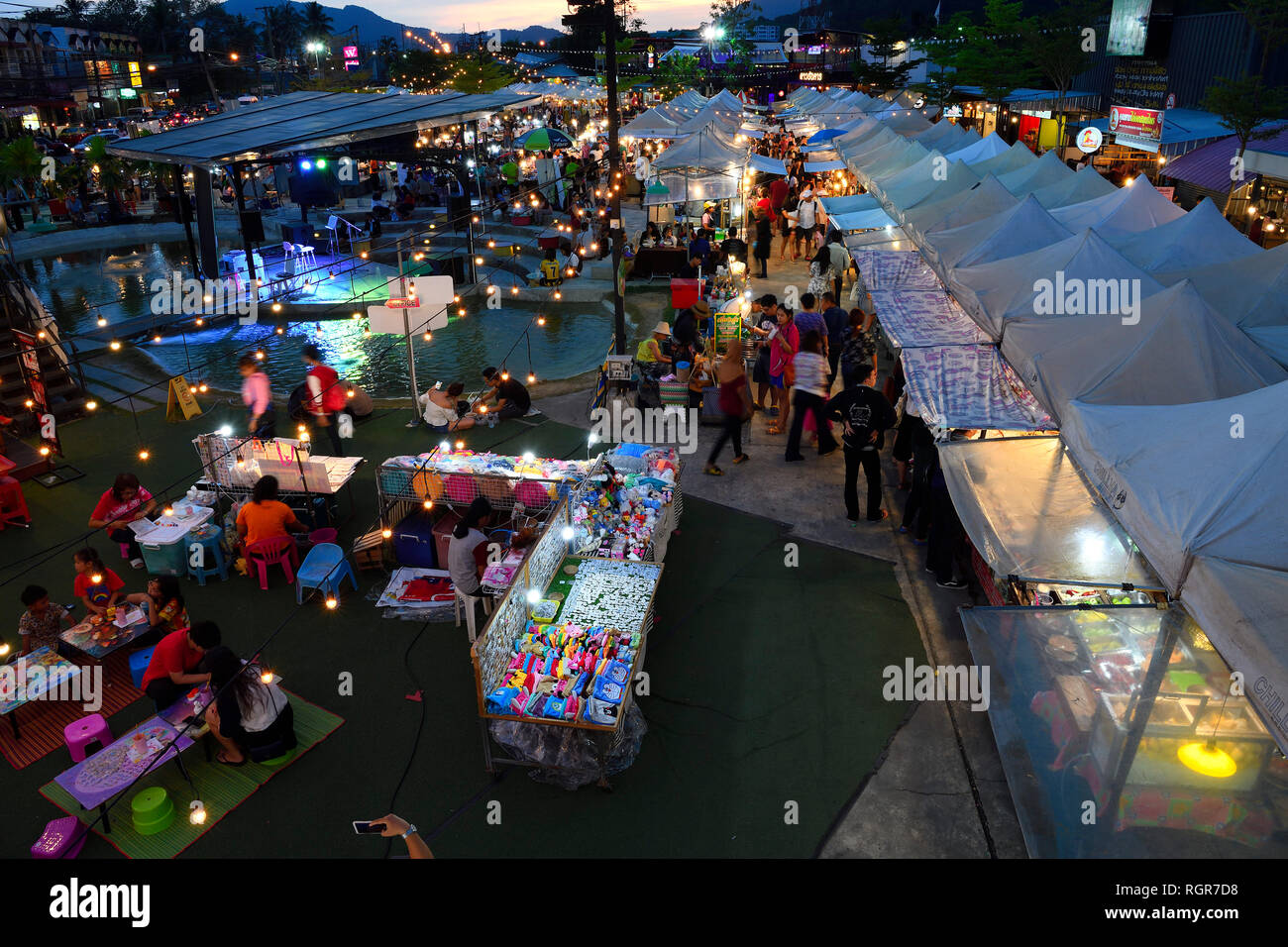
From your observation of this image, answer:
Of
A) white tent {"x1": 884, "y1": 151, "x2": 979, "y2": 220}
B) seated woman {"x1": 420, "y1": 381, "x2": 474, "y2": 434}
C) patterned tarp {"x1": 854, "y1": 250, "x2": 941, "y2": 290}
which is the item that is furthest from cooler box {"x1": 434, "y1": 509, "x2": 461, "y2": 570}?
white tent {"x1": 884, "y1": 151, "x2": 979, "y2": 220}

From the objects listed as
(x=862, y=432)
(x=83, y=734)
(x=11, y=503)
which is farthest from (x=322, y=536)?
(x=862, y=432)

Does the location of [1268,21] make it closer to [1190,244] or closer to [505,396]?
[1190,244]

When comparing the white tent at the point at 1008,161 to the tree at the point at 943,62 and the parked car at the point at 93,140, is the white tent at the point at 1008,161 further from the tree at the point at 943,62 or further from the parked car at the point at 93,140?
the tree at the point at 943,62

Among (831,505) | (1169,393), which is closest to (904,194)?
(831,505)

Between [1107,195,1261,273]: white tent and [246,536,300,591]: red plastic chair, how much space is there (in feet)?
36.6

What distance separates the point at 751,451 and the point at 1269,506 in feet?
24.0

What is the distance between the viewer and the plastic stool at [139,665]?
7105 millimetres

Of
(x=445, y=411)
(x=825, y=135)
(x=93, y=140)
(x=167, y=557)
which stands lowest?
(x=167, y=557)

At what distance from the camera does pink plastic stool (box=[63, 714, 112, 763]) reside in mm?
6223

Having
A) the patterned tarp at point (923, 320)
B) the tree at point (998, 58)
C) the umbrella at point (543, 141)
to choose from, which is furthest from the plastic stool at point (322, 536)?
the tree at point (998, 58)

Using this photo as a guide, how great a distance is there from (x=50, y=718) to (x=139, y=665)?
791 mm

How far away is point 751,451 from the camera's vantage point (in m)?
11.4

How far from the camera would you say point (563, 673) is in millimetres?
6211

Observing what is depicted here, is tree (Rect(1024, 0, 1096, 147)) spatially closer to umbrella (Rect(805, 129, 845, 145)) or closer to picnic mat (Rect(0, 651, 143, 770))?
umbrella (Rect(805, 129, 845, 145))
